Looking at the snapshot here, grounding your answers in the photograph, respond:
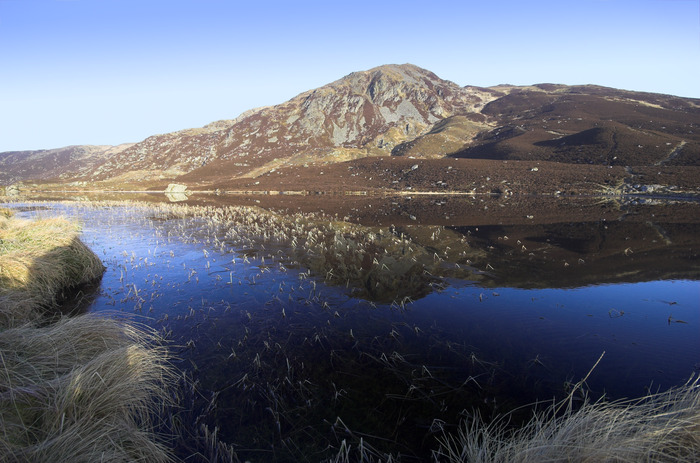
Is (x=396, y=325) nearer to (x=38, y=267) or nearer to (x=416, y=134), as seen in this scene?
(x=38, y=267)

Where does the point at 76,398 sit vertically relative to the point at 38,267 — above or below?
below

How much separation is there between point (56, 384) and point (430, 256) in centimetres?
1538

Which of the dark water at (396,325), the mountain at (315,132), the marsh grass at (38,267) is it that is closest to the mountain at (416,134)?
the mountain at (315,132)

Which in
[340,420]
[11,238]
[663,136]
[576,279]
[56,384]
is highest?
[663,136]

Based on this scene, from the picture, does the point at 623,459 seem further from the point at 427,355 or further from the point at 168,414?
the point at 168,414

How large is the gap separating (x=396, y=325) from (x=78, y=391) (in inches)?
281

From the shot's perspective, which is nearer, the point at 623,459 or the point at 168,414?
the point at 623,459

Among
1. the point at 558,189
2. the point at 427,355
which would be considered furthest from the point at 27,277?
the point at 558,189

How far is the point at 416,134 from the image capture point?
13375 cm

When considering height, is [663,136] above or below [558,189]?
above

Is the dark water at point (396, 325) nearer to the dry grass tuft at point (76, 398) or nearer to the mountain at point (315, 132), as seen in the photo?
the dry grass tuft at point (76, 398)

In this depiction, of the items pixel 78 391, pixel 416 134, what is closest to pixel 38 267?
pixel 78 391

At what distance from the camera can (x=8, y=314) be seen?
7703mm

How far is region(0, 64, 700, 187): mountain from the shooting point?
73938 mm
